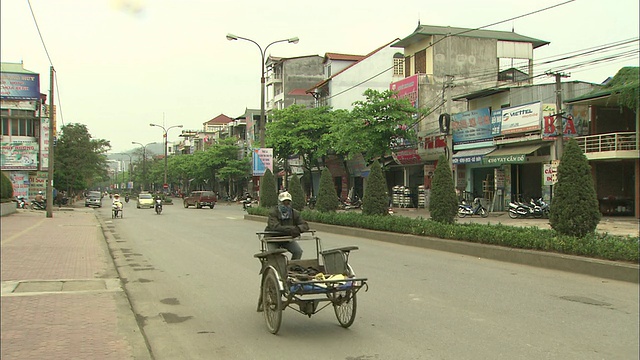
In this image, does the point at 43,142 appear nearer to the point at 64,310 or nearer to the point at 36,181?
the point at 36,181

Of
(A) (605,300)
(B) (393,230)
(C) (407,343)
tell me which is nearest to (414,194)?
(B) (393,230)

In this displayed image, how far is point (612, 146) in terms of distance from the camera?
868 inches

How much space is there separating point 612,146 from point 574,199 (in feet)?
45.2

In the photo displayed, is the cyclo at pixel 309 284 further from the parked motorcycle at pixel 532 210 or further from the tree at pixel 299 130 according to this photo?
the tree at pixel 299 130

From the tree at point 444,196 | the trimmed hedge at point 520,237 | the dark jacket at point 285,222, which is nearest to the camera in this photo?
the dark jacket at point 285,222

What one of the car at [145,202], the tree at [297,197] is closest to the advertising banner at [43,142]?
the car at [145,202]

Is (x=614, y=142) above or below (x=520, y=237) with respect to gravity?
above

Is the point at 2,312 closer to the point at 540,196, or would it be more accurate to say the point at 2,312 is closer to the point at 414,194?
the point at 540,196

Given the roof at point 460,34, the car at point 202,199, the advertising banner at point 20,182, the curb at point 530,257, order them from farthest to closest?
1. the car at point 202,199
2. the advertising banner at point 20,182
3. the roof at point 460,34
4. the curb at point 530,257

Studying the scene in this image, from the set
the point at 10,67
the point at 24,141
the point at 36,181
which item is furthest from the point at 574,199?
the point at 36,181

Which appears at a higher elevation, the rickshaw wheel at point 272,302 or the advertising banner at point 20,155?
the advertising banner at point 20,155

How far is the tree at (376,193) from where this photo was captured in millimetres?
17828

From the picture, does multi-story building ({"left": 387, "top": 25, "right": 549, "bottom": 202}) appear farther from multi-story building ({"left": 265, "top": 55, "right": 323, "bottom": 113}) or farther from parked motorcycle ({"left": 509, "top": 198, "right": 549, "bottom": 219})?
multi-story building ({"left": 265, "top": 55, "right": 323, "bottom": 113})

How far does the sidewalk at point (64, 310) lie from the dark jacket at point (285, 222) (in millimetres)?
2003
